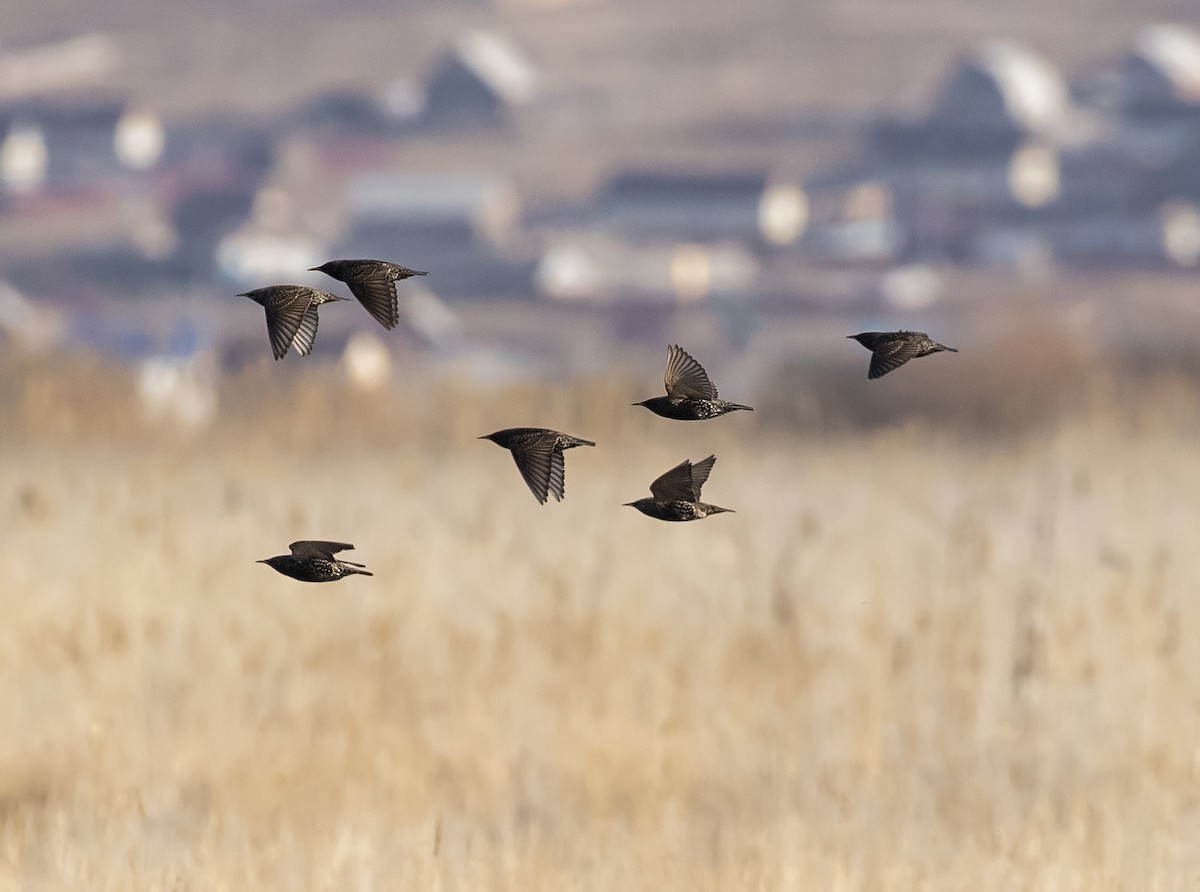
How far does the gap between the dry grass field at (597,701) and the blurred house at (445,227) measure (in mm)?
65738

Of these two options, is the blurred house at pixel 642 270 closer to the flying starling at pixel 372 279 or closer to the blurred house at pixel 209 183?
the blurred house at pixel 209 183

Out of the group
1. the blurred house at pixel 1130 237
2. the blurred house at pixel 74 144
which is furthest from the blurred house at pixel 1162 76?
the blurred house at pixel 74 144

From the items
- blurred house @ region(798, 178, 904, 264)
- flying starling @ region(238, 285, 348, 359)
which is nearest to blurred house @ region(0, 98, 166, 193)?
blurred house @ region(798, 178, 904, 264)

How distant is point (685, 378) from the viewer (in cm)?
232

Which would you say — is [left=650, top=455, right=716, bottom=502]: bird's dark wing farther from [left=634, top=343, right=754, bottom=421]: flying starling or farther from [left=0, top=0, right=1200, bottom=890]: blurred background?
[left=0, top=0, right=1200, bottom=890]: blurred background

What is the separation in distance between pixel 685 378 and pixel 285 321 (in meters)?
0.52

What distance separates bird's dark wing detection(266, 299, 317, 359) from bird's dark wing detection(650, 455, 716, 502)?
489 mm

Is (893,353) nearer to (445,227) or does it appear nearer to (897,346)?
(897,346)

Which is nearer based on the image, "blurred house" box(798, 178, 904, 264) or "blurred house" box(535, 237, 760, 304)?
"blurred house" box(535, 237, 760, 304)

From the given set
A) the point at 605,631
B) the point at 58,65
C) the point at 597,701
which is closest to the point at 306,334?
the point at 597,701

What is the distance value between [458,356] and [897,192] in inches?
1162

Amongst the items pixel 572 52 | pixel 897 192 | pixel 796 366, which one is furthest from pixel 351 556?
pixel 572 52

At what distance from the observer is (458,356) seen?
5738cm

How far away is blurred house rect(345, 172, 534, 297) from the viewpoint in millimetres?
76250
